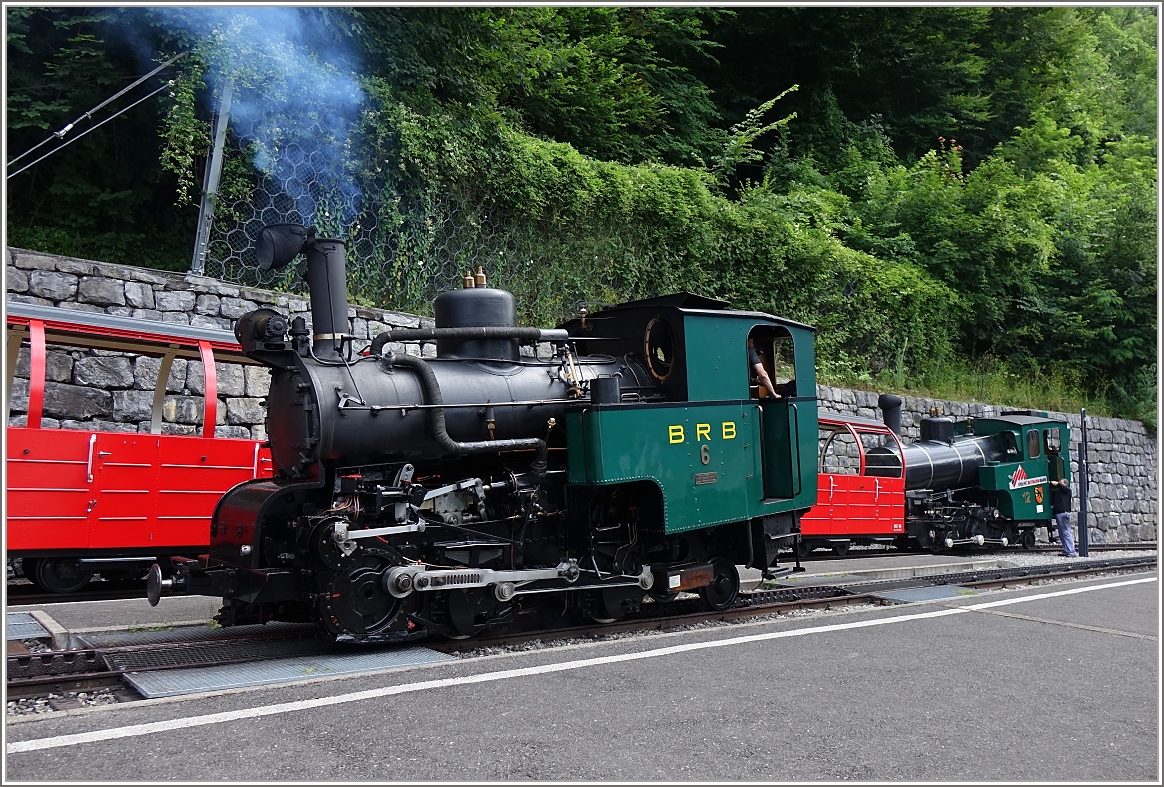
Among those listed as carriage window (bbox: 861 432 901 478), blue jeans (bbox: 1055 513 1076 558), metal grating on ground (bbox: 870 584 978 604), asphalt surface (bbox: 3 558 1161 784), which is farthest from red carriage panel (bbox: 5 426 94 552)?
blue jeans (bbox: 1055 513 1076 558)

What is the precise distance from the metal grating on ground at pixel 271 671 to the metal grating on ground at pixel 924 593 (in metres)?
4.83

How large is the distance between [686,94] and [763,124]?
4438 mm

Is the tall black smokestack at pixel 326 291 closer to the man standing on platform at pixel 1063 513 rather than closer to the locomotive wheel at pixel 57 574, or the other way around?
the locomotive wheel at pixel 57 574

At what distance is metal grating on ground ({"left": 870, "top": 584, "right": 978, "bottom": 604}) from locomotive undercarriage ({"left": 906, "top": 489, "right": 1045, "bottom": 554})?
4472mm

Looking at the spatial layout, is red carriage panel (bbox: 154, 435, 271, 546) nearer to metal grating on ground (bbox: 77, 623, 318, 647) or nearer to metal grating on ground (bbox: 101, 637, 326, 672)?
metal grating on ground (bbox: 77, 623, 318, 647)

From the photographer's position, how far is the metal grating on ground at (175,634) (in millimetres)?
5520

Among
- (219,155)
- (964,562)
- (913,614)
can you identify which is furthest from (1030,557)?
(219,155)

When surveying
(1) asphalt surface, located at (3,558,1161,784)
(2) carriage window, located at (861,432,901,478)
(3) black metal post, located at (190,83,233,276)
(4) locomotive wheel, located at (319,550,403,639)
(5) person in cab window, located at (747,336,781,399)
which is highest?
(3) black metal post, located at (190,83,233,276)

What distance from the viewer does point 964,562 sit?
39.5ft

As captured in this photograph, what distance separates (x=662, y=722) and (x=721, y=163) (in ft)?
45.6

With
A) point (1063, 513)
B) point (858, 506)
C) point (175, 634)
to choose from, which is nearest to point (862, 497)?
point (858, 506)

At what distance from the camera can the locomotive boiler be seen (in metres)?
5.38

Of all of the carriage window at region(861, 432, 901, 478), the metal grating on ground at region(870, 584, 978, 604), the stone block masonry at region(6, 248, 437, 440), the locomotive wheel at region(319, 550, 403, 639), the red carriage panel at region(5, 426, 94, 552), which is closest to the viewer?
the locomotive wheel at region(319, 550, 403, 639)

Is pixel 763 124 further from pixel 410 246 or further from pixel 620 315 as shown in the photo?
pixel 620 315
